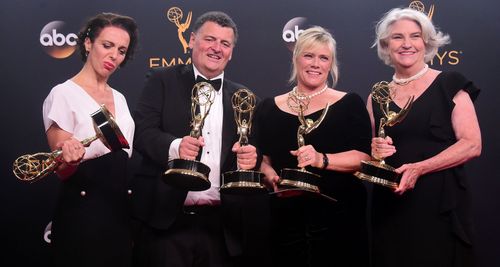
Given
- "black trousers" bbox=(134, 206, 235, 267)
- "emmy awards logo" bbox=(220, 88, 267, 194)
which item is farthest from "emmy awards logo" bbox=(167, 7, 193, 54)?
"black trousers" bbox=(134, 206, 235, 267)

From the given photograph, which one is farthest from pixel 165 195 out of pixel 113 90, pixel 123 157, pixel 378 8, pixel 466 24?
pixel 466 24

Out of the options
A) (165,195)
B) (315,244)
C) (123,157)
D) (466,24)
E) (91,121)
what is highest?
(466,24)

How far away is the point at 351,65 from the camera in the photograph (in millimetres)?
3521

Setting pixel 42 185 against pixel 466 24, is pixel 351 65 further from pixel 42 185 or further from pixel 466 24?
pixel 42 185

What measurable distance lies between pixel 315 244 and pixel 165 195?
2.57 ft

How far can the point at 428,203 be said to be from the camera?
112 inches

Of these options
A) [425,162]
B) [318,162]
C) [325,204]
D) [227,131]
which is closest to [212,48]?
[227,131]

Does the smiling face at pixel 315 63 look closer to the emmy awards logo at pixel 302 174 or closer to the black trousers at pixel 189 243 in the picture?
the emmy awards logo at pixel 302 174

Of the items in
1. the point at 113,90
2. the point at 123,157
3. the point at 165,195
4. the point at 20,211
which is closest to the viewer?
the point at 165,195

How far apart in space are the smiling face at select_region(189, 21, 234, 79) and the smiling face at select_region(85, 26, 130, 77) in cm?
44

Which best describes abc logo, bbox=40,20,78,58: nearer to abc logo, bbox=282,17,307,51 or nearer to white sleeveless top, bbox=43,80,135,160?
white sleeveless top, bbox=43,80,135,160

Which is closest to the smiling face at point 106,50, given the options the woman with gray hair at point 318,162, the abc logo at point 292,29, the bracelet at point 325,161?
the woman with gray hair at point 318,162

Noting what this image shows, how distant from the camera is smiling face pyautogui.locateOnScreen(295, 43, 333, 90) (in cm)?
297

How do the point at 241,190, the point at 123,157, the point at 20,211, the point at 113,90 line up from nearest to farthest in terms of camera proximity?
the point at 241,190
the point at 123,157
the point at 113,90
the point at 20,211
